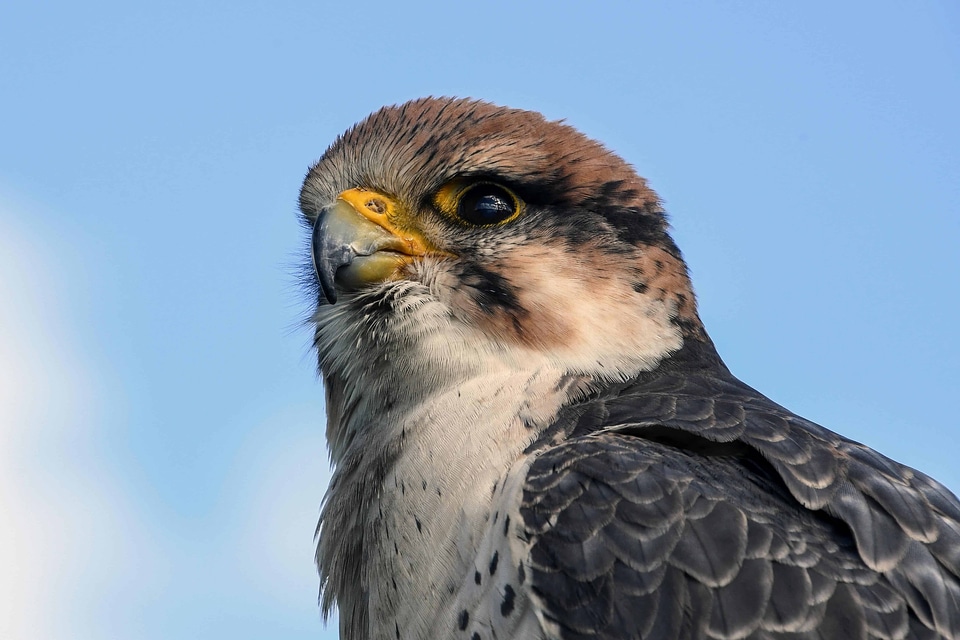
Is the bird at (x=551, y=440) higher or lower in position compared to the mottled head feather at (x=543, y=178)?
lower

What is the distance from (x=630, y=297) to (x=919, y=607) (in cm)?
157

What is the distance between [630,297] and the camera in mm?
4590

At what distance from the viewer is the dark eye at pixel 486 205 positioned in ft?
15.6

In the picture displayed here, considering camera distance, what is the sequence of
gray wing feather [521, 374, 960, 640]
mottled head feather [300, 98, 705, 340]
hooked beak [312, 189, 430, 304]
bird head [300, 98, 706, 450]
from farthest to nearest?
1. mottled head feather [300, 98, 705, 340]
2. hooked beak [312, 189, 430, 304]
3. bird head [300, 98, 706, 450]
4. gray wing feather [521, 374, 960, 640]

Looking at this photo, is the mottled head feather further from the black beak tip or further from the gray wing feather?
the gray wing feather

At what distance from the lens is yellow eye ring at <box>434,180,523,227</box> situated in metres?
4.74

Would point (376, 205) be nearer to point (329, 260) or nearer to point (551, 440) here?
point (329, 260)

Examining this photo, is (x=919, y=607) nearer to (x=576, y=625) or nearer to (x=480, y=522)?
(x=576, y=625)

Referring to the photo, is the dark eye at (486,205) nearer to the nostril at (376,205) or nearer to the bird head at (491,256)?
the bird head at (491,256)

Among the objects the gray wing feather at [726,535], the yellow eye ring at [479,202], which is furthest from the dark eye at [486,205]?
the gray wing feather at [726,535]

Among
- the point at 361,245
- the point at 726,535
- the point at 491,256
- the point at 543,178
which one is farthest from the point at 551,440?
the point at 543,178

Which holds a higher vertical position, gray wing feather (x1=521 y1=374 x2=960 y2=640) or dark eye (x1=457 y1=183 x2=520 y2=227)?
dark eye (x1=457 y1=183 x2=520 y2=227)

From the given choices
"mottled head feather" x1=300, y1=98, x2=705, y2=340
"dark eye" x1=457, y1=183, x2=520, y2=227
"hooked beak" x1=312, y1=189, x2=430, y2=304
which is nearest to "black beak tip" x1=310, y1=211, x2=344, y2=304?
"hooked beak" x1=312, y1=189, x2=430, y2=304

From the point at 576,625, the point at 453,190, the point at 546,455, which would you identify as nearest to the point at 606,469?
the point at 546,455
